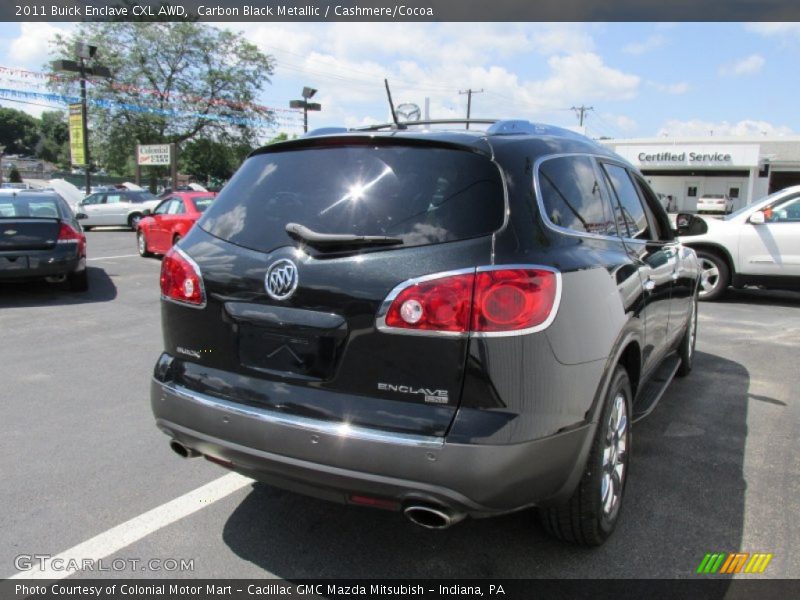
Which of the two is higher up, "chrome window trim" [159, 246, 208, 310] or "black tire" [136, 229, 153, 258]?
"chrome window trim" [159, 246, 208, 310]

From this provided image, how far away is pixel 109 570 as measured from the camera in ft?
8.55

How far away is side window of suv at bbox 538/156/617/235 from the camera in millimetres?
2607

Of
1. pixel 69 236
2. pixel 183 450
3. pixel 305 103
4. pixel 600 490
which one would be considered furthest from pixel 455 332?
pixel 305 103

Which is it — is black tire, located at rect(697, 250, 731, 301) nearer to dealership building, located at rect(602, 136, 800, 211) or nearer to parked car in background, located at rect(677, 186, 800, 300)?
parked car in background, located at rect(677, 186, 800, 300)

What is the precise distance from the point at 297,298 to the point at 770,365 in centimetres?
533

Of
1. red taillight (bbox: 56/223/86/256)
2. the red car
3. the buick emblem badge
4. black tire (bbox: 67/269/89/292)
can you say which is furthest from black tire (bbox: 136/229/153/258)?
the buick emblem badge

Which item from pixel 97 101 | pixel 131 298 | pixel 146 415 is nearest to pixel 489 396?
pixel 146 415

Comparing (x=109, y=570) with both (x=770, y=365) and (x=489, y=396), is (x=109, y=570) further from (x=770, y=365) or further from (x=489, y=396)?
(x=770, y=365)

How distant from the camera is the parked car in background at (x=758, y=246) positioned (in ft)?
29.4

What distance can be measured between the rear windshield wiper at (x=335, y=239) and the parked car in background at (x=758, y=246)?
779 centimetres

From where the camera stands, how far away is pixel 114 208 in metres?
22.5

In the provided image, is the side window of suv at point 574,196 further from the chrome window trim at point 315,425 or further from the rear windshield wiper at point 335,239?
the chrome window trim at point 315,425

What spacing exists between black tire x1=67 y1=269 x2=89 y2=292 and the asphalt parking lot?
3.99 m

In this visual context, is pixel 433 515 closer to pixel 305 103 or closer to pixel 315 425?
pixel 315 425
